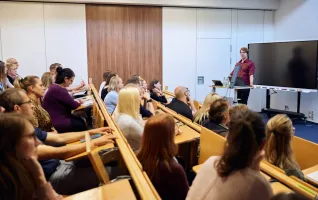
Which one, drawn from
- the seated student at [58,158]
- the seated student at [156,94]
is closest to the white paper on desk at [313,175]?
the seated student at [58,158]

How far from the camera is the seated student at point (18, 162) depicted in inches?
49.7

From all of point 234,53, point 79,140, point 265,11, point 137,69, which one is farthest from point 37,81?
point 265,11

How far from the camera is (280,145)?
6.82 ft

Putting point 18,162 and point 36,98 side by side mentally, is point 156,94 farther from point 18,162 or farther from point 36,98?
point 18,162

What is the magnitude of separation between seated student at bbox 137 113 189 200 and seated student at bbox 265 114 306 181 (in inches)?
28.0

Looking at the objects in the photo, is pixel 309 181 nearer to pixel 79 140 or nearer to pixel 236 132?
pixel 236 132

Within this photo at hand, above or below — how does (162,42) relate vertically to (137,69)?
above

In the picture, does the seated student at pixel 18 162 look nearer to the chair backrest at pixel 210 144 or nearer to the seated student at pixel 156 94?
the chair backrest at pixel 210 144

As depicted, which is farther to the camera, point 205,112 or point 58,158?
point 205,112

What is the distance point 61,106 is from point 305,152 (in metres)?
2.78

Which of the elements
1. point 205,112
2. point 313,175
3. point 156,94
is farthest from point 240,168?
point 156,94

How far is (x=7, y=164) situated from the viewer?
1267 millimetres

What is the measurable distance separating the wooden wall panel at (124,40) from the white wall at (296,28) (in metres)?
3.18

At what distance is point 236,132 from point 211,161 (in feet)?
0.64
